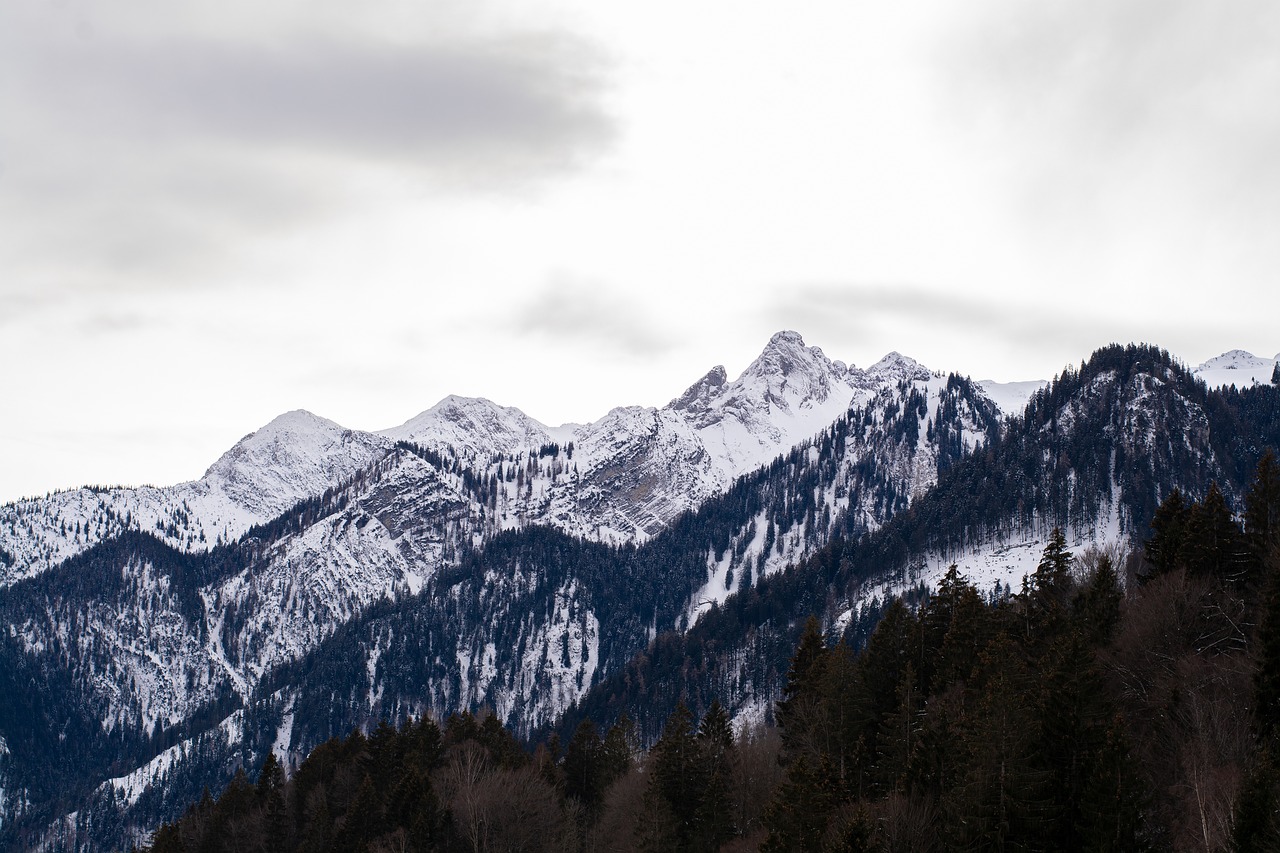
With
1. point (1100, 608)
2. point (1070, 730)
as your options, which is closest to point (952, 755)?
point (1070, 730)

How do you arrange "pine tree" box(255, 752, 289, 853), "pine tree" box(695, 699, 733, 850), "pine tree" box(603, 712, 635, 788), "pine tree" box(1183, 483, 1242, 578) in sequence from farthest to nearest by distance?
"pine tree" box(255, 752, 289, 853) < "pine tree" box(603, 712, 635, 788) < "pine tree" box(1183, 483, 1242, 578) < "pine tree" box(695, 699, 733, 850)

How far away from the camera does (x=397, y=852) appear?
82.8m

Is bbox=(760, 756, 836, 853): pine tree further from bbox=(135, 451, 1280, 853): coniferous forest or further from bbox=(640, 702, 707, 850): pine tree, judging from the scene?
bbox=(640, 702, 707, 850): pine tree

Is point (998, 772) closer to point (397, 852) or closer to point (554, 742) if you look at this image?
point (397, 852)

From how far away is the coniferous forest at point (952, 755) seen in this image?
153ft

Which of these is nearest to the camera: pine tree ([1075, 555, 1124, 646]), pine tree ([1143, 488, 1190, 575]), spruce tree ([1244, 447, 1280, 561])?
pine tree ([1075, 555, 1124, 646])

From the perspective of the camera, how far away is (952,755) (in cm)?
5375

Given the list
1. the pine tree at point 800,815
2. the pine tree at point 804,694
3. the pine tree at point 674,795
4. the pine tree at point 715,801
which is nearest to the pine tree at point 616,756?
the pine tree at point 804,694

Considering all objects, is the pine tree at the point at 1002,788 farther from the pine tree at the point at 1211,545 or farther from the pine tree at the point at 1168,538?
the pine tree at the point at 1168,538

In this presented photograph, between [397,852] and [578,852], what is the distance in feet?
44.4

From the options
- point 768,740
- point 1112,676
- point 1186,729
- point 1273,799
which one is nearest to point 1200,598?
point 1112,676

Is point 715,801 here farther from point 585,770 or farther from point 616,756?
point 585,770

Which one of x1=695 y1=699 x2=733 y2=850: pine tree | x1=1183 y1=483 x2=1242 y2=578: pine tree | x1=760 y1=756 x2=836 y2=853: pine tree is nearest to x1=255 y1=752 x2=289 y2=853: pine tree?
x1=695 y1=699 x2=733 y2=850: pine tree

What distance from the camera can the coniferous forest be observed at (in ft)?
153
